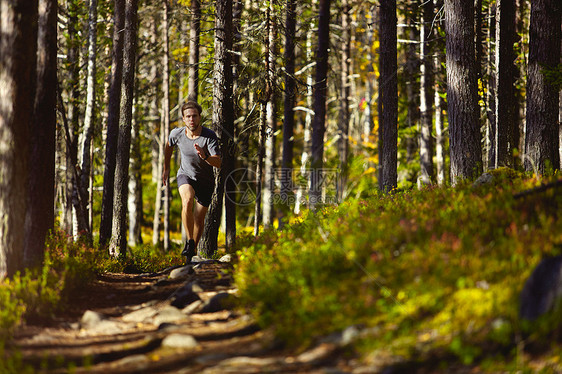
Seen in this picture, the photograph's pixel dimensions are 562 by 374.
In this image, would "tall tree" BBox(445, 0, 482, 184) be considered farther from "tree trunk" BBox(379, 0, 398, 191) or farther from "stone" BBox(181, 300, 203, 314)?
"stone" BBox(181, 300, 203, 314)

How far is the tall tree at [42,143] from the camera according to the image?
7.28 meters

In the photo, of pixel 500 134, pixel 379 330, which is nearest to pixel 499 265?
pixel 379 330

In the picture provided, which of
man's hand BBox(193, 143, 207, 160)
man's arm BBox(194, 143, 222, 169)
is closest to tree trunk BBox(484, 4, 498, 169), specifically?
man's arm BBox(194, 143, 222, 169)

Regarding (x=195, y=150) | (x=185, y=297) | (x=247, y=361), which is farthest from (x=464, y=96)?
(x=247, y=361)

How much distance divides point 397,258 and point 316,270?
84cm

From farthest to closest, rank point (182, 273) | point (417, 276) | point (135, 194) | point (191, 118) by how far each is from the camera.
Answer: point (135, 194) < point (191, 118) < point (182, 273) < point (417, 276)

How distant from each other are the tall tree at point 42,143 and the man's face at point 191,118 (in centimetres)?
223

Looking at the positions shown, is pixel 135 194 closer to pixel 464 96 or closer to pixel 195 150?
pixel 195 150

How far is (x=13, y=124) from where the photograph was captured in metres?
6.59

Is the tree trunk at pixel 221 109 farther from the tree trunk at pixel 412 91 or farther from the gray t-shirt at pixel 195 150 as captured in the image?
the tree trunk at pixel 412 91

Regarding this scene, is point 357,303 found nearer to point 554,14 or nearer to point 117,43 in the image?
point 554,14

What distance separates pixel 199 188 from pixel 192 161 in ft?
1.70

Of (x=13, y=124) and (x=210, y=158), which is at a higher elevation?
(x=13, y=124)

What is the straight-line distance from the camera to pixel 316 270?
556 centimetres
